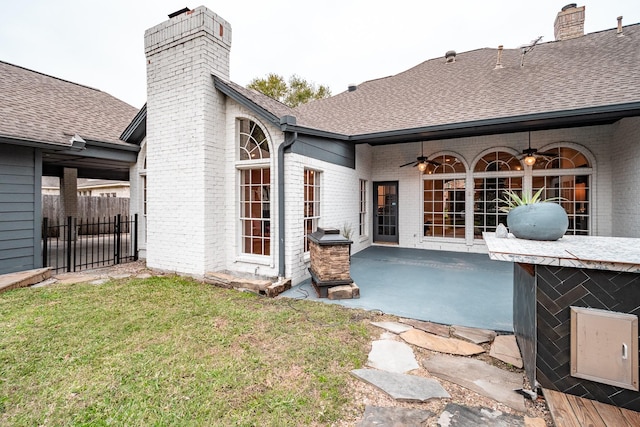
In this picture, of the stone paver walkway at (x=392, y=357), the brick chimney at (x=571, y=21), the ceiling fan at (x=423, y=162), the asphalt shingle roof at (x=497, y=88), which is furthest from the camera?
the brick chimney at (x=571, y=21)

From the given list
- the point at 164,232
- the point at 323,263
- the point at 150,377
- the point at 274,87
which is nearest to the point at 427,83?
the point at 323,263

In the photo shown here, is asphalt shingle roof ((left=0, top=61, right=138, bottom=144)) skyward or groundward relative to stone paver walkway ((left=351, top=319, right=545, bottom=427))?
skyward

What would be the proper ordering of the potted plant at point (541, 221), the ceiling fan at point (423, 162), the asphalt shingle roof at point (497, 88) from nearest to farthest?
the potted plant at point (541, 221)
the asphalt shingle roof at point (497, 88)
the ceiling fan at point (423, 162)

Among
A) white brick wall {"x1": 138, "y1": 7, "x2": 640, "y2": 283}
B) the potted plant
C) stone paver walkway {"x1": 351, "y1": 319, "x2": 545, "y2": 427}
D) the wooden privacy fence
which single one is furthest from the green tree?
stone paver walkway {"x1": 351, "y1": 319, "x2": 545, "y2": 427}

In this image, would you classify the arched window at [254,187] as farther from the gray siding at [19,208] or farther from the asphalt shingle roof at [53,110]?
the gray siding at [19,208]

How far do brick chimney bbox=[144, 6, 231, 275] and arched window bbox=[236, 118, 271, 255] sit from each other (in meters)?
0.41

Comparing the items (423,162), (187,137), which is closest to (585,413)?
(187,137)

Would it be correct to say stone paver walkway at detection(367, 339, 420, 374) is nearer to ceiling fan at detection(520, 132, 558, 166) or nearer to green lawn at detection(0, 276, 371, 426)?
green lawn at detection(0, 276, 371, 426)

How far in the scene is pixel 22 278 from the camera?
478 cm

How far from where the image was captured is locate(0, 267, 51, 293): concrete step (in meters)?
4.52

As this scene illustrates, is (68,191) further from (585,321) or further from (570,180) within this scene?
(570,180)

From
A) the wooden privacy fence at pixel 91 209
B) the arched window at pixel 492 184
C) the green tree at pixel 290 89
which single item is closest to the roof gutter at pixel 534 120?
the arched window at pixel 492 184

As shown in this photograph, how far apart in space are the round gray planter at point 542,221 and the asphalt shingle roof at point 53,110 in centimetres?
787

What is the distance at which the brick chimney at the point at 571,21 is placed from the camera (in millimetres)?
8367
